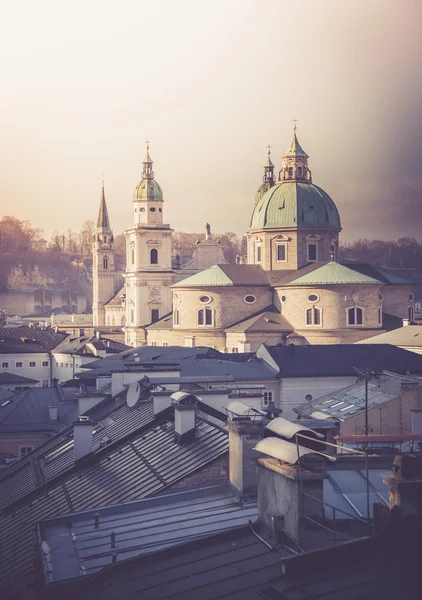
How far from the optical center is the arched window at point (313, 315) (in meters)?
58.4

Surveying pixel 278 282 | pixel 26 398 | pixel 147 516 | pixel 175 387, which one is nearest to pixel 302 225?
pixel 278 282

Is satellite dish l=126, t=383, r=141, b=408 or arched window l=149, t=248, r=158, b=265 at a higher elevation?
arched window l=149, t=248, r=158, b=265

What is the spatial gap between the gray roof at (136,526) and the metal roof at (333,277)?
46599 mm

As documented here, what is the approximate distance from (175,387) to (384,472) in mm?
11375

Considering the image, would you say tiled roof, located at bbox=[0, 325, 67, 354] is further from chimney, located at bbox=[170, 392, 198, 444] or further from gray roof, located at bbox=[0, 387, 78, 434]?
chimney, located at bbox=[170, 392, 198, 444]

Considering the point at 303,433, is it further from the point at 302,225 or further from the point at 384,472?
the point at 302,225

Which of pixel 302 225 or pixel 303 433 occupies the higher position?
pixel 302 225

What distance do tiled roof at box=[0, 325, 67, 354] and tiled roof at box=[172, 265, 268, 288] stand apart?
741 cm

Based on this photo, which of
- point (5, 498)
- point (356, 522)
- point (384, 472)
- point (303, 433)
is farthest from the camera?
point (5, 498)

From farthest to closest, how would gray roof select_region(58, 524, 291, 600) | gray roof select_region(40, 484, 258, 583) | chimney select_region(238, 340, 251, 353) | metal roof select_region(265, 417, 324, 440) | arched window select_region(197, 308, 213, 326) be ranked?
arched window select_region(197, 308, 213, 326)
chimney select_region(238, 340, 251, 353)
gray roof select_region(40, 484, 258, 583)
metal roof select_region(265, 417, 324, 440)
gray roof select_region(58, 524, 291, 600)

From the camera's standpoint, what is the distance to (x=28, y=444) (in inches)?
1118

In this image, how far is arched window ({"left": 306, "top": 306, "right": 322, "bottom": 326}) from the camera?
58438 mm

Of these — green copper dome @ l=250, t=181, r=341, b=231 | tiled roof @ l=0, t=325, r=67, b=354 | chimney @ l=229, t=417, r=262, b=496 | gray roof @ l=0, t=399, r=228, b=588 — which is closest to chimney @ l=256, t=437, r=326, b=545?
chimney @ l=229, t=417, r=262, b=496

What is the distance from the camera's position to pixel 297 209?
64688 millimetres
